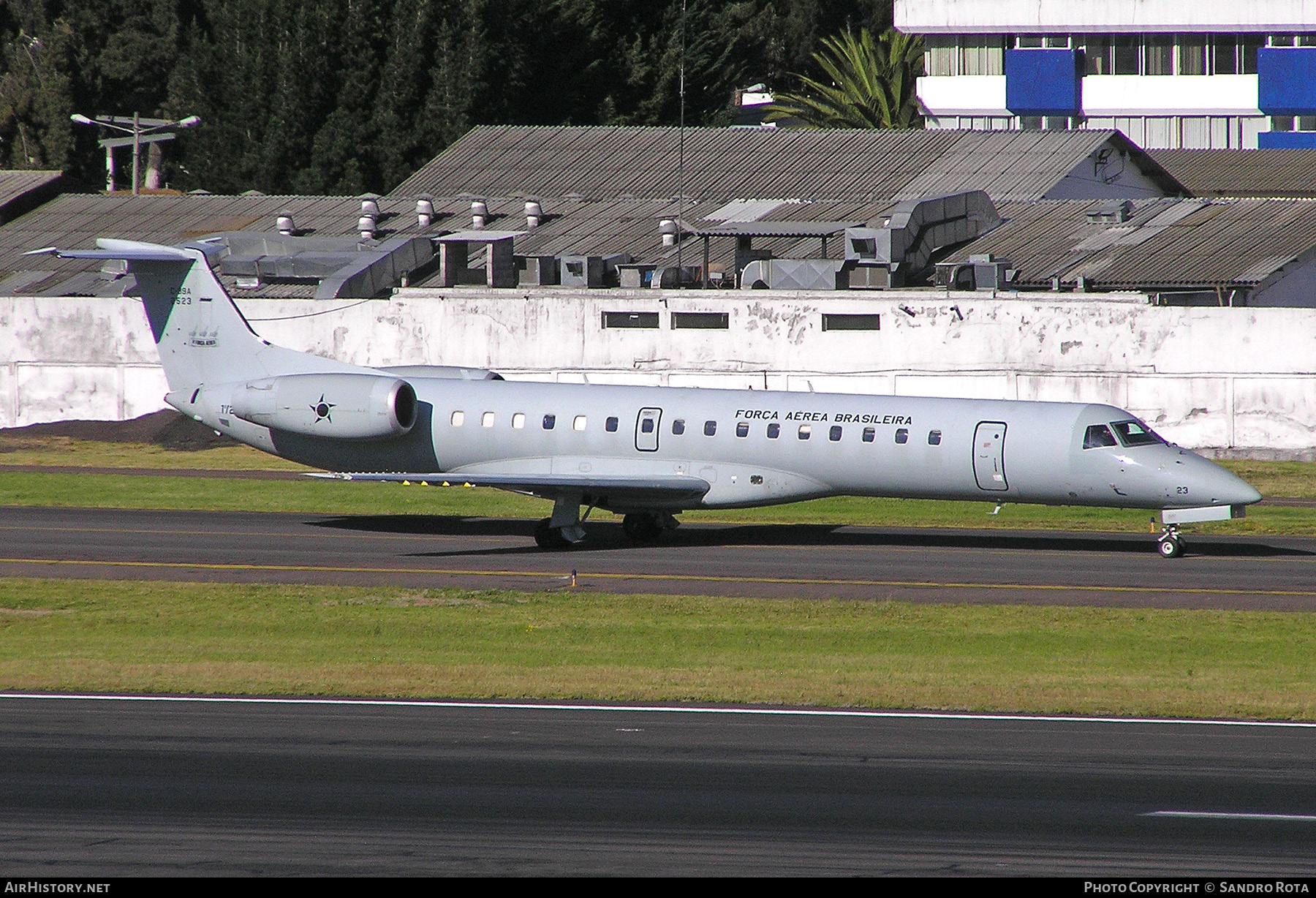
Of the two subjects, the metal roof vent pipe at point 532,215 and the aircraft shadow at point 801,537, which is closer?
the aircraft shadow at point 801,537

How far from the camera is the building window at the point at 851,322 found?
4722cm

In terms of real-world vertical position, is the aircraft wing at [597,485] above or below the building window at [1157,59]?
below

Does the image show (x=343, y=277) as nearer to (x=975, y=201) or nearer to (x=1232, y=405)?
(x=975, y=201)

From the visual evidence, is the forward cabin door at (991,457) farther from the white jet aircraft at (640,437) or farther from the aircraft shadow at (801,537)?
the aircraft shadow at (801,537)

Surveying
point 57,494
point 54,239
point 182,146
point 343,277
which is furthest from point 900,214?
point 182,146

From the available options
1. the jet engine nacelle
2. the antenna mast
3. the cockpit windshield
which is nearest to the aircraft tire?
the jet engine nacelle

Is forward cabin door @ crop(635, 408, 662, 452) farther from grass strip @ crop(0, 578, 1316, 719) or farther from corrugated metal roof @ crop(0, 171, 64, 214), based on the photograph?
corrugated metal roof @ crop(0, 171, 64, 214)

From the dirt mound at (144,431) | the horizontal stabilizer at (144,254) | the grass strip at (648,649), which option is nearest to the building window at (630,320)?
the dirt mound at (144,431)

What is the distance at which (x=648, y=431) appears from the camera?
102ft

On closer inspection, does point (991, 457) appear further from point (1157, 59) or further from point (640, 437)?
point (1157, 59)

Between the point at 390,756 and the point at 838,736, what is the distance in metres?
4.39

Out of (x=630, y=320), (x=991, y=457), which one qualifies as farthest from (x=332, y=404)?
(x=630, y=320)

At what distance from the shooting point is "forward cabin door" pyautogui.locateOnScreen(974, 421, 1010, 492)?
29.0m

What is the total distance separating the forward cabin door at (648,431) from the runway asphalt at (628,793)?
541 inches
